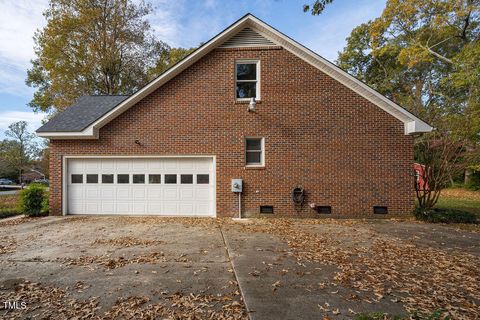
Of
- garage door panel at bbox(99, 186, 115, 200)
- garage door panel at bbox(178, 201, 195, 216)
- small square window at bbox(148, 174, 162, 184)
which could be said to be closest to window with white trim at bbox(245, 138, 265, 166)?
garage door panel at bbox(178, 201, 195, 216)

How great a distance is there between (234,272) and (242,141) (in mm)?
6021

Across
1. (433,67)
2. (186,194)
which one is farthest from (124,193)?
(433,67)

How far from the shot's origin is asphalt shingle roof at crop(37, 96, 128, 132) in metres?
10.0

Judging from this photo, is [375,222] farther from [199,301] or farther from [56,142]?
[56,142]

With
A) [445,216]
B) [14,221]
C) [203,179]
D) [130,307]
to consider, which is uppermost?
[203,179]

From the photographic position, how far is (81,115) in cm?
1105

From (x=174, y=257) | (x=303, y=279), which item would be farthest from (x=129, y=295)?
(x=303, y=279)

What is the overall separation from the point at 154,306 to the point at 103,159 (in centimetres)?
820

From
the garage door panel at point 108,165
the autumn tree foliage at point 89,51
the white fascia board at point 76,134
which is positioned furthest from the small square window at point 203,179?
the autumn tree foliage at point 89,51

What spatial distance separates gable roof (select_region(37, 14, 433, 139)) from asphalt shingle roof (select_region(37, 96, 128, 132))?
0.27m

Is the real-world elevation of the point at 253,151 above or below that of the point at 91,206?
above

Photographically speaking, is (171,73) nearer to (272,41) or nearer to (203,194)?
(272,41)

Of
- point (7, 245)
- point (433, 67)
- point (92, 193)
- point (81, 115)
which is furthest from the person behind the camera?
point (433, 67)

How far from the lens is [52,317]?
128 inches
